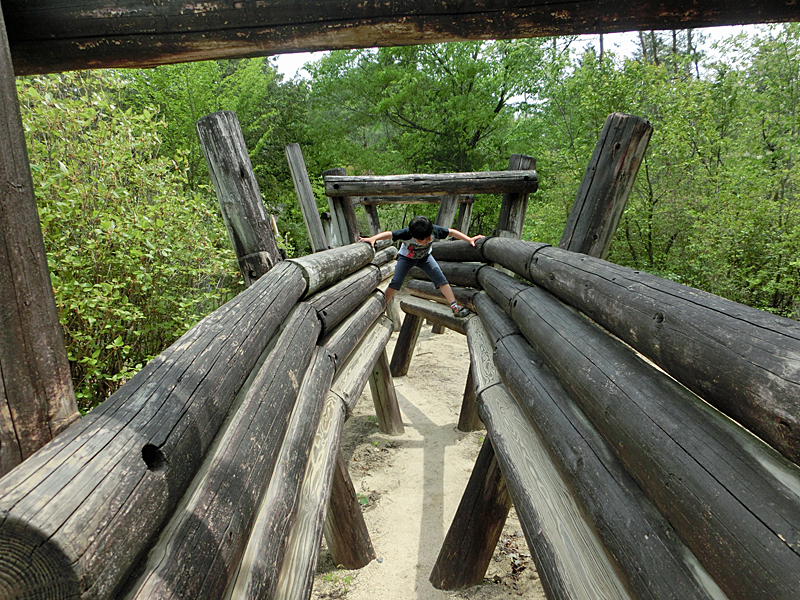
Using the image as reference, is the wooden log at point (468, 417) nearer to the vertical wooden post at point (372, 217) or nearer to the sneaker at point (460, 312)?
the sneaker at point (460, 312)

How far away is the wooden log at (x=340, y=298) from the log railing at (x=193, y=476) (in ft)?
1.61

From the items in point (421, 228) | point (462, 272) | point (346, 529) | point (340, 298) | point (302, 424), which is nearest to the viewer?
point (302, 424)

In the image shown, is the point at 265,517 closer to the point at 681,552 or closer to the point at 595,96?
the point at 681,552

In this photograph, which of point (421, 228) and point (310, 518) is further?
point (421, 228)

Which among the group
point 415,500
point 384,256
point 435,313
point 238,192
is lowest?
point 415,500

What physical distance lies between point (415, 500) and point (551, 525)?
8.56ft

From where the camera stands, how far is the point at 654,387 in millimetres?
1544

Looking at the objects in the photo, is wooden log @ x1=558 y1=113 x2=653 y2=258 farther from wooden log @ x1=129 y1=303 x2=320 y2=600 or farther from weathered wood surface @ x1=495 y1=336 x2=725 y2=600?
wooden log @ x1=129 y1=303 x2=320 y2=600

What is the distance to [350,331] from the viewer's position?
3934mm

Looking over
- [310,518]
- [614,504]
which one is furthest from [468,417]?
[614,504]

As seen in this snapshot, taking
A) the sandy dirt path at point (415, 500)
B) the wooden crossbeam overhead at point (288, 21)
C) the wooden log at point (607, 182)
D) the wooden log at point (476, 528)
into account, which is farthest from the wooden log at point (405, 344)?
the wooden crossbeam overhead at point (288, 21)

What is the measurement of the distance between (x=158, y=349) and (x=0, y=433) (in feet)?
13.9

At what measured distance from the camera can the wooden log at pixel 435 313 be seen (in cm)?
547

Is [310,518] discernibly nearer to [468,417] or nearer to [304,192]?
[468,417]
